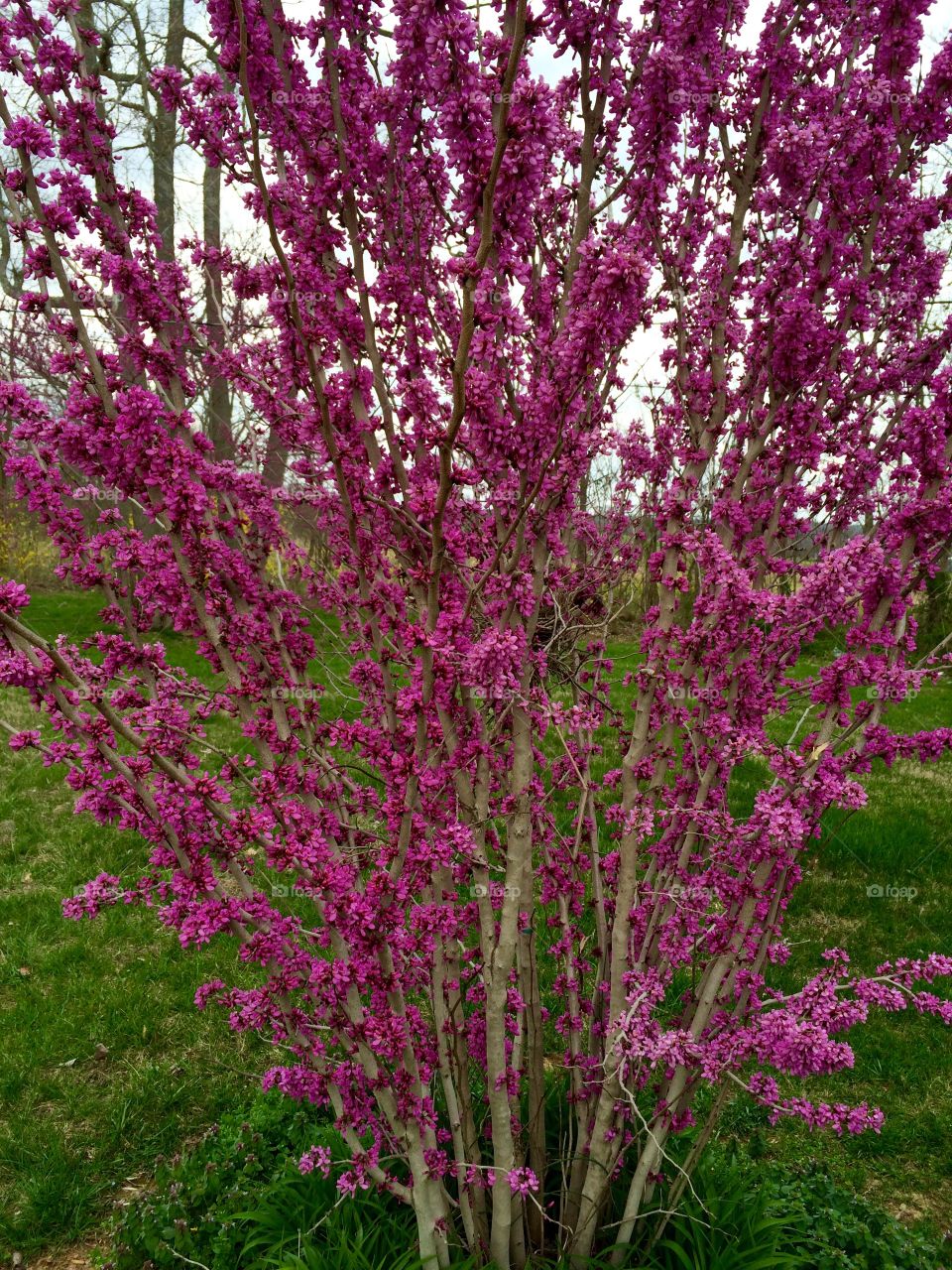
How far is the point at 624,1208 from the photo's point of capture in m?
2.93

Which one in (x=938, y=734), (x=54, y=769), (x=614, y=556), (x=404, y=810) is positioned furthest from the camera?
(x=54, y=769)

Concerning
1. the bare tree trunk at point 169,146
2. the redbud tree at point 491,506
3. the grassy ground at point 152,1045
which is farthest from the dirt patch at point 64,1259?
the bare tree trunk at point 169,146

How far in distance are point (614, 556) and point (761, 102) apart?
1824 millimetres

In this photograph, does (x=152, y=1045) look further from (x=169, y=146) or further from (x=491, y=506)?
(x=169, y=146)

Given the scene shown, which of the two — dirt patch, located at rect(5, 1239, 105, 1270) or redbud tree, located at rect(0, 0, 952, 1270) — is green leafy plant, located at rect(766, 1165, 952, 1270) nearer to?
redbud tree, located at rect(0, 0, 952, 1270)

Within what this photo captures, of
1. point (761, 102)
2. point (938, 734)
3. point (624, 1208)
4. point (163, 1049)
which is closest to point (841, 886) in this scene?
point (624, 1208)

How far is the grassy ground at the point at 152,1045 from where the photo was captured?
3494mm

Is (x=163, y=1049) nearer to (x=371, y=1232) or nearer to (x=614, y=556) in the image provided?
(x=371, y=1232)

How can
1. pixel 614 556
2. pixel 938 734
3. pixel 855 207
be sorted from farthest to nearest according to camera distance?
pixel 614 556 → pixel 855 207 → pixel 938 734

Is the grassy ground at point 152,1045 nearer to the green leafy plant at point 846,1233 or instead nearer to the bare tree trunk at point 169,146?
the green leafy plant at point 846,1233

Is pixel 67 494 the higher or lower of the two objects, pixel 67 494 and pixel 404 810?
the higher

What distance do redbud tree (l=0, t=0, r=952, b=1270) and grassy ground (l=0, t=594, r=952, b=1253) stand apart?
76cm

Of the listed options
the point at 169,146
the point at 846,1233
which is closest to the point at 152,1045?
the point at 846,1233

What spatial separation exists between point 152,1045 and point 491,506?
3.68 meters
